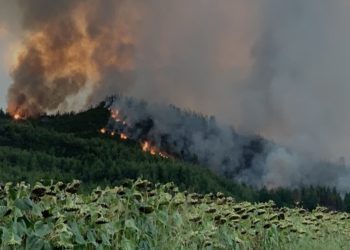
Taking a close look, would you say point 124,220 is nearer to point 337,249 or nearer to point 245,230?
point 245,230

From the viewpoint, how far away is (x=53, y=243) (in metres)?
4.94

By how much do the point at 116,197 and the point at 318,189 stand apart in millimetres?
158246

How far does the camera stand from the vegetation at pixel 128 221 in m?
4.94

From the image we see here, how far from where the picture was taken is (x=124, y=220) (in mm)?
6250

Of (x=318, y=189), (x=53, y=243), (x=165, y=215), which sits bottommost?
(x=53, y=243)

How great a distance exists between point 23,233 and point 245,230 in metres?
4.10

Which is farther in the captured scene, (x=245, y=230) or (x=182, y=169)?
(x=182, y=169)

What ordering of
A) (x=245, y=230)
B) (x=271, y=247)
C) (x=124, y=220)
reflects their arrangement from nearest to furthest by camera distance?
(x=124, y=220), (x=245, y=230), (x=271, y=247)

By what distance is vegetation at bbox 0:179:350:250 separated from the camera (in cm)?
494

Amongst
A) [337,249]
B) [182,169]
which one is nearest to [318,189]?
[182,169]

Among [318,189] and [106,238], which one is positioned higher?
[318,189]

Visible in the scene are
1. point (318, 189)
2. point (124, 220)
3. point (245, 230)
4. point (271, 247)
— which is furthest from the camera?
point (318, 189)

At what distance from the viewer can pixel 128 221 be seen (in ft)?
19.5

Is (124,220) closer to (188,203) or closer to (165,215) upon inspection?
(165,215)
